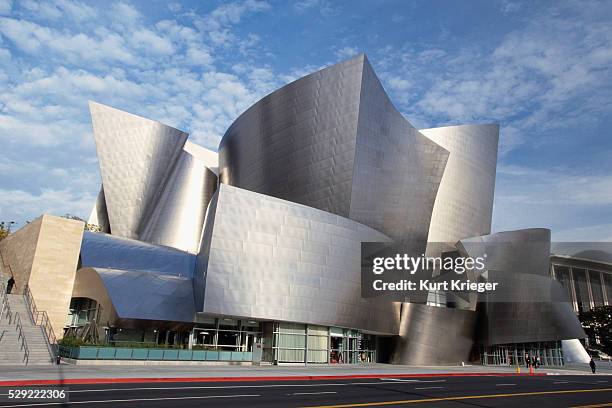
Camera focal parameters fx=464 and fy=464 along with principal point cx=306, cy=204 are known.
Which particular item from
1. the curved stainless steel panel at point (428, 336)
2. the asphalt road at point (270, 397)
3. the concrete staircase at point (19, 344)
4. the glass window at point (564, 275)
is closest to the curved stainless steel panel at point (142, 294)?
the concrete staircase at point (19, 344)

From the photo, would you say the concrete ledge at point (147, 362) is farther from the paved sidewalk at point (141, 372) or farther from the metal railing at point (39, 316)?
the metal railing at point (39, 316)

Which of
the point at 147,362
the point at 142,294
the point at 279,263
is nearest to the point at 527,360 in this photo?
the point at 279,263

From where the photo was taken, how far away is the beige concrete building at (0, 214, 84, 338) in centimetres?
2895

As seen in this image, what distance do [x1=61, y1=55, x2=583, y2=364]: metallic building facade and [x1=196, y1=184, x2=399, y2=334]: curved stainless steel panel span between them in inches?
3.0

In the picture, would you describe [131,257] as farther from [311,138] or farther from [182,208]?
[182,208]

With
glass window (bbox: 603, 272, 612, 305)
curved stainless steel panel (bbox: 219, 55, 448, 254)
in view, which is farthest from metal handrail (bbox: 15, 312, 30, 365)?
glass window (bbox: 603, 272, 612, 305)

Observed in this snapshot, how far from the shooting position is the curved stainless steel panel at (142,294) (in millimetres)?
26703

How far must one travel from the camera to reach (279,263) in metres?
28.0

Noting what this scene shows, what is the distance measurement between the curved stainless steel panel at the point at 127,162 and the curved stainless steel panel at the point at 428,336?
28.1m

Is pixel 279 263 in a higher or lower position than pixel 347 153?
lower

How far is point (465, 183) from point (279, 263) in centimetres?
2997

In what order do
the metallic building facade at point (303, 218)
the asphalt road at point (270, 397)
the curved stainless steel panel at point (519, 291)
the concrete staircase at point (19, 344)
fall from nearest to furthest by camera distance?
1. the asphalt road at point (270, 397)
2. the concrete staircase at point (19, 344)
3. the metallic building facade at point (303, 218)
4. the curved stainless steel panel at point (519, 291)

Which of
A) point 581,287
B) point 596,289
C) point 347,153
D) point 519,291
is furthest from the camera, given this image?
point 596,289

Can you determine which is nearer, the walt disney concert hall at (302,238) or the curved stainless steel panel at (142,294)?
the curved stainless steel panel at (142,294)
